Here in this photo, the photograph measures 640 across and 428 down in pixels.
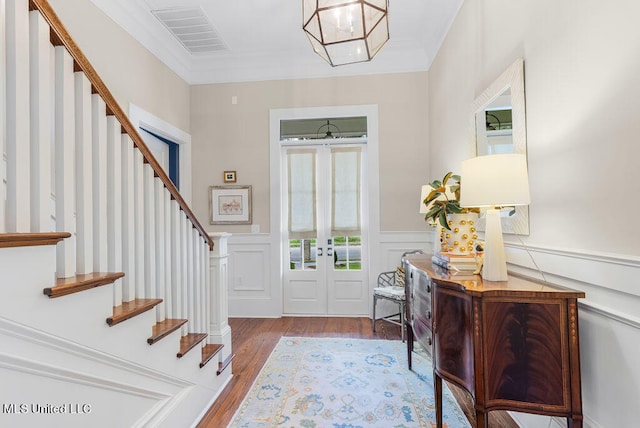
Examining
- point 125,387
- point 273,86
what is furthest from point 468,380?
point 273,86

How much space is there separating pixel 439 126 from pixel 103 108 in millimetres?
2979

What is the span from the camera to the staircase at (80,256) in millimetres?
989

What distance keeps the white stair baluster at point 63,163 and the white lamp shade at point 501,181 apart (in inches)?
67.5

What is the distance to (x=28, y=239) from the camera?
965 millimetres

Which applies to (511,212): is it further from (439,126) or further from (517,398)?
(439,126)

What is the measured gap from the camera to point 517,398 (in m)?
1.31

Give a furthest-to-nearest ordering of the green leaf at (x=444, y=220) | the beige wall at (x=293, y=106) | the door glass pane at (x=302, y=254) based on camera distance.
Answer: the door glass pane at (x=302, y=254)
the beige wall at (x=293, y=106)
the green leaf at (x=444, y=220)

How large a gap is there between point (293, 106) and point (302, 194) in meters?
1.11

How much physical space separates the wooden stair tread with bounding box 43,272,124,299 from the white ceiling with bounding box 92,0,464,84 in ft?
8.31

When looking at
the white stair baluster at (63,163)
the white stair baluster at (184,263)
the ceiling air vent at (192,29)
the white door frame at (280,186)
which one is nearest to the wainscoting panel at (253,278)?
the white door frame at (280,186)

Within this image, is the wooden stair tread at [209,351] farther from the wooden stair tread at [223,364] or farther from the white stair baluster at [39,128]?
the white stair baluster at [39,128]

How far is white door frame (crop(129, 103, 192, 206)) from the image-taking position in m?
3.04

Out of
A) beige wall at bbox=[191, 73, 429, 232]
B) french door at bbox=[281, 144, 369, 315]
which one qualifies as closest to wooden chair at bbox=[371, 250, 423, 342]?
french door at bbox=[281, 144, 369, 315]

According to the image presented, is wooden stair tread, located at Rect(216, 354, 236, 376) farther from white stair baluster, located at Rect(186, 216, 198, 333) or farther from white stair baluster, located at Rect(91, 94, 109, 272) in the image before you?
white stair baluster, located at Rect(91, 94, 109, 272)
